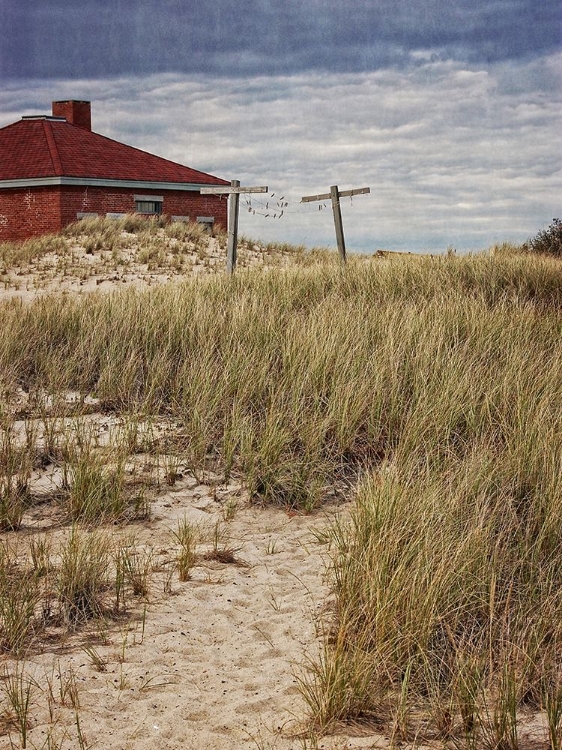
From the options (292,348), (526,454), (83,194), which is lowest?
(526,454)

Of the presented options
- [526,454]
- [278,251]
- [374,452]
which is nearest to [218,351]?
[374,452]

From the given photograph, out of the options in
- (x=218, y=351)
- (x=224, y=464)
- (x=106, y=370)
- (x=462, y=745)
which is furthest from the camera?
(x=218, y=351)

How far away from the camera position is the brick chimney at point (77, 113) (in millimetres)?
30812

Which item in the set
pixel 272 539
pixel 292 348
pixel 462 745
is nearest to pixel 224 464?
pixel 272 539

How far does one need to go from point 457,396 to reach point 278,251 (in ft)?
63.7

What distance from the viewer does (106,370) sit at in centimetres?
763

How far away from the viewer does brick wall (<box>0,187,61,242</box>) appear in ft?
82.8

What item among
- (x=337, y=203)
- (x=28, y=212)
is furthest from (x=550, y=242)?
(x=28, y=212)

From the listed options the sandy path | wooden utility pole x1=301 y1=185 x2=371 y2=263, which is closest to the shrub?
wooden utility pole x1=301 y1=185 x2=371 y2=263

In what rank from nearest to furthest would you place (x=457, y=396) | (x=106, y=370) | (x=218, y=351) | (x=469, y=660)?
1. (x=469, y=660)
2. (x=457, y=396)
3. (x=106, y=370)
4. (x=218, y=351)

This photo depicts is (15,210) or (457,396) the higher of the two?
(15,210)

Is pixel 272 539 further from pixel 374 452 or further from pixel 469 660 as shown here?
pixel 469 660

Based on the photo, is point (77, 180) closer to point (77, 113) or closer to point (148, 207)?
point (148, 207)

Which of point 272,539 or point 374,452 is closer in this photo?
point 272,539
